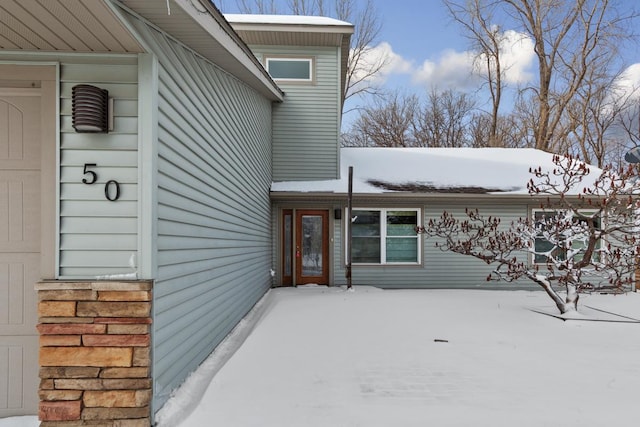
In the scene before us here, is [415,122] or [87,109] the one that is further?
[415,122]

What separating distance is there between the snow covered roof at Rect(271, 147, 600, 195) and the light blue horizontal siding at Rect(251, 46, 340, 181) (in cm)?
41

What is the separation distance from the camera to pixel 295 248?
8.13 m

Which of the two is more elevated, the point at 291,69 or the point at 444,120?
the point at 444,120

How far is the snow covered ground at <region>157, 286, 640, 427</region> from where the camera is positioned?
8.21 feet

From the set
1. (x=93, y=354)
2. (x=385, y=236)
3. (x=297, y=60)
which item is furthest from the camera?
(x=297, y=60)

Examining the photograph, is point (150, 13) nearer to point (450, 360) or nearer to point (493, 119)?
point (450, 360)

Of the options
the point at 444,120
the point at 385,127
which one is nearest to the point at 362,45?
the point at 385,127

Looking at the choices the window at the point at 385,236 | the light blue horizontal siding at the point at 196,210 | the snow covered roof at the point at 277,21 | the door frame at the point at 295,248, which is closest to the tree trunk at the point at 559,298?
the window at the point at 385,236

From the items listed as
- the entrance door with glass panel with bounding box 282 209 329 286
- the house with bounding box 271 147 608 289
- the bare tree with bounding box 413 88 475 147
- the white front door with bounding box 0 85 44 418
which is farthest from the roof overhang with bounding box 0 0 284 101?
the bare tree with bounding box 413 88 475 147

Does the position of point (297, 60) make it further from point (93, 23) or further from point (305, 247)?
point (93, 23)

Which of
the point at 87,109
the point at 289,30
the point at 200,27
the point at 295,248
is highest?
the point at 289,30

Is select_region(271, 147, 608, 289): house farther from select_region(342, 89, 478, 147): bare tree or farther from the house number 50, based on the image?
select_region(342, 89, 478, 147): bare tree

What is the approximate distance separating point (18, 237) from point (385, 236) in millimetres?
6709

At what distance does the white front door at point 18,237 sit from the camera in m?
2.53
